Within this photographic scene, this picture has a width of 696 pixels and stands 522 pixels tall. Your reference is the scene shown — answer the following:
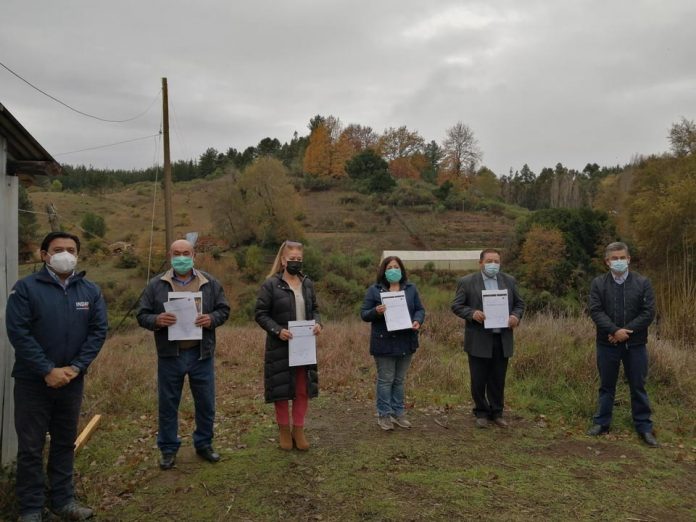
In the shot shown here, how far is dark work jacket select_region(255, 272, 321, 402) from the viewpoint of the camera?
16.1 ft

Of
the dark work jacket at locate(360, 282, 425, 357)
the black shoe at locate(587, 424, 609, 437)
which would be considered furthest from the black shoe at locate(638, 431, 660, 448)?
the dark work jacket at locate(360, 282, 425, 357)

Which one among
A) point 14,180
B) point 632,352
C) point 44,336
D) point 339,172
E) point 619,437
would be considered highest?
point 339,172

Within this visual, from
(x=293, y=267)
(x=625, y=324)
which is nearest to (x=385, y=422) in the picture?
(x=293, y=267)

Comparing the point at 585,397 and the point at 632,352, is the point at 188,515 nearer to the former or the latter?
the point at 632,352

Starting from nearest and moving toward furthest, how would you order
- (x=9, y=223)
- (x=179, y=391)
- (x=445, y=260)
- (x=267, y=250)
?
(x=9, y=223) < (x=179, y=391) < (x=267, y=250) < (x=445, y=260)

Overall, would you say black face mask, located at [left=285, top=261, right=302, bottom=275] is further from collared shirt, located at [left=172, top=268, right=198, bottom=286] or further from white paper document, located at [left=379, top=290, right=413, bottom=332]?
white paper document, located at [left=379, top=290, right=413, bottom=332]

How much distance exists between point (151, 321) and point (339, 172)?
6072 centimetres

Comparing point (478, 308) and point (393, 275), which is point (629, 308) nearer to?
point (478, 308)

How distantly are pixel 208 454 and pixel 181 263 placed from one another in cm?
177

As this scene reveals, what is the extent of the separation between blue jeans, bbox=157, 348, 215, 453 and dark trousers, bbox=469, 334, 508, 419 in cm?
286

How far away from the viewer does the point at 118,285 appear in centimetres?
2584

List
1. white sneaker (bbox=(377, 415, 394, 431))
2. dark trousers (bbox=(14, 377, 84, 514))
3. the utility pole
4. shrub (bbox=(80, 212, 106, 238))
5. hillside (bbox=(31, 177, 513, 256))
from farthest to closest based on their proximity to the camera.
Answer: hillside (bbox=(31, 177, 513, 256))
shrub (bbox=(80, 212, 106, 238))
the utility pole
white sneaker (bbox=(377, 415, 394, 431))
dark trousers (bbox=(14, 377, 84, 514))

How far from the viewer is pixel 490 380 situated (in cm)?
604

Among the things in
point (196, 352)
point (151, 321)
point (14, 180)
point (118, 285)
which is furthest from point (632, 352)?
point (118, 285)
